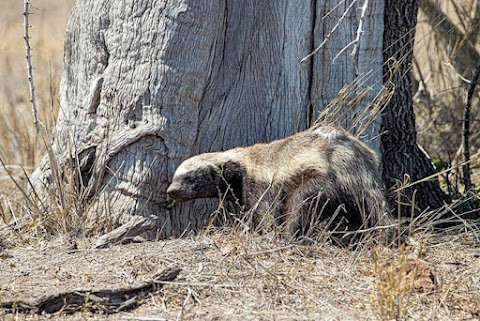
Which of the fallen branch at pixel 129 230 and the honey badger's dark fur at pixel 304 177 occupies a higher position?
the honey badger's dark fur at pixel 304 177

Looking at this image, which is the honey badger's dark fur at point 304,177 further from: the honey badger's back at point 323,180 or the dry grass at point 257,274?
the dry grass at point 257,274

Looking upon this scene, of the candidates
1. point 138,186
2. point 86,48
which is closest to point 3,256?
point 138,186

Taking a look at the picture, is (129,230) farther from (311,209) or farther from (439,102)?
(439,102)

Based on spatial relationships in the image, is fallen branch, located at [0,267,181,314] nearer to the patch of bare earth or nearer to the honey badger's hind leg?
the patch of bare earth

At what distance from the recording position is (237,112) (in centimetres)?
632

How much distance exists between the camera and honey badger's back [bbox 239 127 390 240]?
5781 mm

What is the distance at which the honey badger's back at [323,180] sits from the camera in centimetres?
578

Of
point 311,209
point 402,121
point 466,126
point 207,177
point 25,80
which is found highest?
point 402,121

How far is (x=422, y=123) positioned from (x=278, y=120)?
3135mm

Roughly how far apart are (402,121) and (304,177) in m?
1.11

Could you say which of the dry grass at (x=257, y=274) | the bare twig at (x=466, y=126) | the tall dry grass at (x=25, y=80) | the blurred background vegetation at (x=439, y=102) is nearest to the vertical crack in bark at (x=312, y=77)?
the dry grass at (x=257, y=274)

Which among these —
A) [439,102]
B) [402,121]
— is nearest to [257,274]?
[402,121]

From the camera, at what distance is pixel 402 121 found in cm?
655

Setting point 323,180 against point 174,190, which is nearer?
point 323,180
